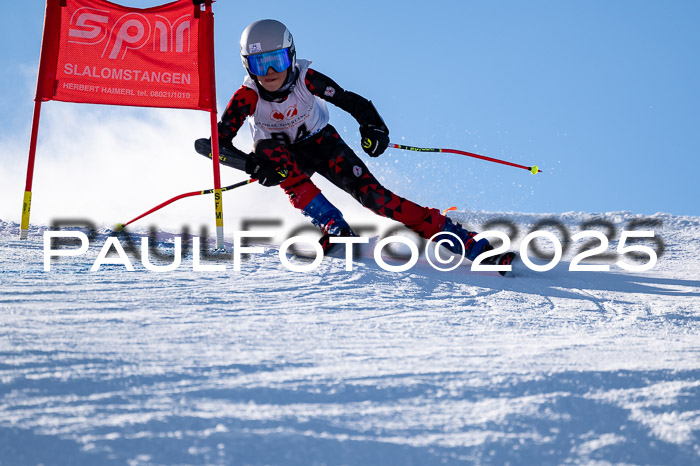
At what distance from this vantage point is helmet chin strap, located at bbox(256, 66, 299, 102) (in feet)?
13.5

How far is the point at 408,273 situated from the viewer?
385 cm

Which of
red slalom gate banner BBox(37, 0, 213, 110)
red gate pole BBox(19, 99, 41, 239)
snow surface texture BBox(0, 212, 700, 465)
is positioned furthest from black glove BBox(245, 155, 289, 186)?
red gate pole BBox(19, 99, 41, 239)

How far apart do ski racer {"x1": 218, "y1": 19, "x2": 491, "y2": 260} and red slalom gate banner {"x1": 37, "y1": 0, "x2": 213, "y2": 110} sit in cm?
49

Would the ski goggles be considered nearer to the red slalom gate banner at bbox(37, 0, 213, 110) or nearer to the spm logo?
the red slalom gate banner at bbox(37, 0, 213, 110)

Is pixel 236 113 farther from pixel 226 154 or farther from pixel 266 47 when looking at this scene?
pixel 266 47

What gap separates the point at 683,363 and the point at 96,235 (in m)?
3.82

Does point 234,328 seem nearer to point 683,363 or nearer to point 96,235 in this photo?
point 683,363

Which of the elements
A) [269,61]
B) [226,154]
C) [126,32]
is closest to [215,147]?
[226,154]

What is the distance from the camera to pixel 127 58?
455cm

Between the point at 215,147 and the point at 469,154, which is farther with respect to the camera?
the point at 469,154

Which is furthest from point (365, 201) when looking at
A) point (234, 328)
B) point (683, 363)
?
point (683, 363)

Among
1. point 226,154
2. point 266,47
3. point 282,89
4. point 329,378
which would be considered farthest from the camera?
point 226,154

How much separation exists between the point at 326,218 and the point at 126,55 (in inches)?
67.3

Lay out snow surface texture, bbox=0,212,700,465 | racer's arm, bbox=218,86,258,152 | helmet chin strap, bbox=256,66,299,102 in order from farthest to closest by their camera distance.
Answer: racer's arm, bbox=218,86,258,152 < helmet chin strap, bbox=256,66,299,102 < snow surface texture, bbox=0,212,700,465
